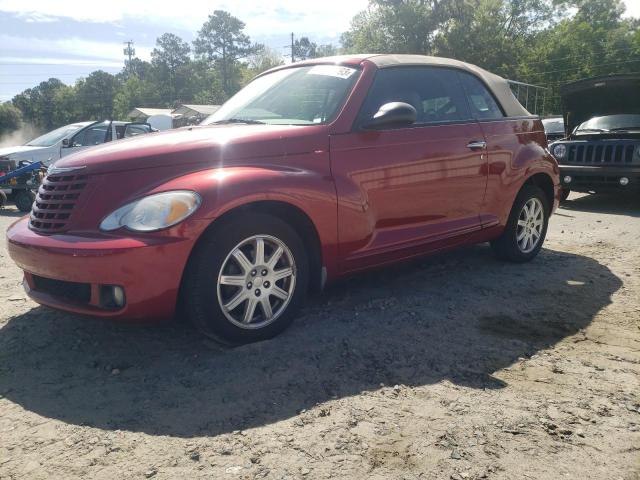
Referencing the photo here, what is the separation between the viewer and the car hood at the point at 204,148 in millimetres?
3178

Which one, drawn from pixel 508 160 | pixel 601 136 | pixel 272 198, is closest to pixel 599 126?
pixel 601 136

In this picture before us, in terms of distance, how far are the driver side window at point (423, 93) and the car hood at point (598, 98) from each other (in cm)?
600

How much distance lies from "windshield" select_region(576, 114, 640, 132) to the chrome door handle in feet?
20.0

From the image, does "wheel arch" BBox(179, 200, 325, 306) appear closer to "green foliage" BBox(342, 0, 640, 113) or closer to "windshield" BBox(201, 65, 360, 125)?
"windshield" BBox(201, 65, 360, 125)

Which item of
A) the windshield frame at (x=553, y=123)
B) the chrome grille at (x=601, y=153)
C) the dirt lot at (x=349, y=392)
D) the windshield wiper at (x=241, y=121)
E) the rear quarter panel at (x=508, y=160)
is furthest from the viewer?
the windshield frame at (x=553, y=123)

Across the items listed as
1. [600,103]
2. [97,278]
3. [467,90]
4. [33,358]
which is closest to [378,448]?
[97,278]

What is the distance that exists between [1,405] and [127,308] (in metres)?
0.73

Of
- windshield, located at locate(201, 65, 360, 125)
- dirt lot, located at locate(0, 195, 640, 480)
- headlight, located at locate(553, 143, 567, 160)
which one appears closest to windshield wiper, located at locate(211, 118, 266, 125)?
windshield, located at locate(201, 65, 360, 125)

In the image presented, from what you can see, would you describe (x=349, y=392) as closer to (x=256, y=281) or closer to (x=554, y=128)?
(x=256, y=281)

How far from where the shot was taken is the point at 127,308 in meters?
2.97

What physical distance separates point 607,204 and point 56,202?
9021 millimetres

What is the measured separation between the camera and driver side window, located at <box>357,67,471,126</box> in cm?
401

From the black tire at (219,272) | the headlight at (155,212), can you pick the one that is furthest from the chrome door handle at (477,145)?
the headlight at (155,212)

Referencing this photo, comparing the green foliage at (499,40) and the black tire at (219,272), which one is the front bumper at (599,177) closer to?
the black tire at (219,272)
